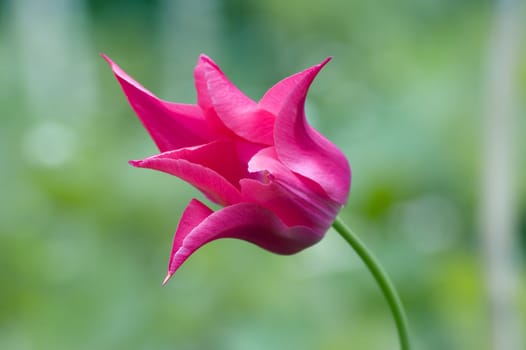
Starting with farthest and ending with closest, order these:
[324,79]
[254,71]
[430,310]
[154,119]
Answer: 1. [254,71]
2. [324,79]
3. [430,310]
4. [154,119]

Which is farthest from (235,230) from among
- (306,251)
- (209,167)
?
(306,251)

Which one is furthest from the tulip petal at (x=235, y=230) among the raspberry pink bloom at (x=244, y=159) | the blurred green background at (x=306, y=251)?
the blurred green background at (x=306, y=251)

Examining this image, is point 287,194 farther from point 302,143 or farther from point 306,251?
point 306,251

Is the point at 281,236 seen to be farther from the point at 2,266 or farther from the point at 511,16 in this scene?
the point at 2,266

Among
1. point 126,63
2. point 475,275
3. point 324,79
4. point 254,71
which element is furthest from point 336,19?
point 475,275

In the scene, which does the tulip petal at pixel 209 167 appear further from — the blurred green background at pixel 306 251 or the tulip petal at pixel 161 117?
the blurred green background at pixel 306 251

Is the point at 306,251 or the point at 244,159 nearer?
the point at 244,159

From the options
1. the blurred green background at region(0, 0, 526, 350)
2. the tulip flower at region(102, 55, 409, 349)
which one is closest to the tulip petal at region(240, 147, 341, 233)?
the tulip flower at region(102, 55, 409, 349)
